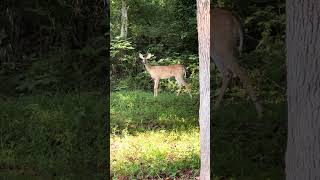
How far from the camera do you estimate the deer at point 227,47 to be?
17.7 feet

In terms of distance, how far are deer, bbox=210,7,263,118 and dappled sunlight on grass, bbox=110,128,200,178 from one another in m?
0.85

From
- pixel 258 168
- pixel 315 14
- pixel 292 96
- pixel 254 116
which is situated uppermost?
pixel 315 14

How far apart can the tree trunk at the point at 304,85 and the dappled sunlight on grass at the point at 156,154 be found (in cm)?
324

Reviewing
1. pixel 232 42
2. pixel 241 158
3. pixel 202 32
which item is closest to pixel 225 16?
pixel 232 42

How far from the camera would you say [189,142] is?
21.3 ft

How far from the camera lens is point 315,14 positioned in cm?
228

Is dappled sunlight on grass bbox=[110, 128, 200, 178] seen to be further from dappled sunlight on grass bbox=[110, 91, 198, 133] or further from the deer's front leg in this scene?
the deer's front leg

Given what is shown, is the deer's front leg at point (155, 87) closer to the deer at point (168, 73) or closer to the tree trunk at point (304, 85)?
the deer at point (168, 73)

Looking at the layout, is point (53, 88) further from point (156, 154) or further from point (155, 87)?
point (155, 87)

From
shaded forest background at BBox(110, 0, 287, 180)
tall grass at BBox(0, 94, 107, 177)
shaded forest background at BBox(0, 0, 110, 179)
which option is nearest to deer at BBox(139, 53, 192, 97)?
shaded forest background at BBox(110, 0, 287, 180)

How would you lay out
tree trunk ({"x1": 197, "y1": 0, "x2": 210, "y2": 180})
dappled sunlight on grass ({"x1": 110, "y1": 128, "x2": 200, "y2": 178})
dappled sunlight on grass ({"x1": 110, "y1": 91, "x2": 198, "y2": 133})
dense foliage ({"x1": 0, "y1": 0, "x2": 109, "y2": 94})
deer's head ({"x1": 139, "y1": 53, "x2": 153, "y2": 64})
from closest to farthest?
1. tree trunk ({"x1": 197, "y1": 0, "x2": 210, "y2": 180})
2. dappled sunlight on grass ({"x1": 110, "y1": 128, "x2": 200, "y2": 178})
3. dense foliage ({"x1": 0, "y1": 0, "x2": 109, "y2": 94})
4. dappled sunlight on grass ({"x1": 110, "y1": 91, "x2": 198, "y2": 133})
5. deer's head ({"x1": 139, "y1": 53, "x2": 153, "y2": 64})

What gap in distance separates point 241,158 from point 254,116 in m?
0.51

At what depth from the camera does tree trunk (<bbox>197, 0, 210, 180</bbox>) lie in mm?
5098

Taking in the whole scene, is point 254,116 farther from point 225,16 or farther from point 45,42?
point 45,42
